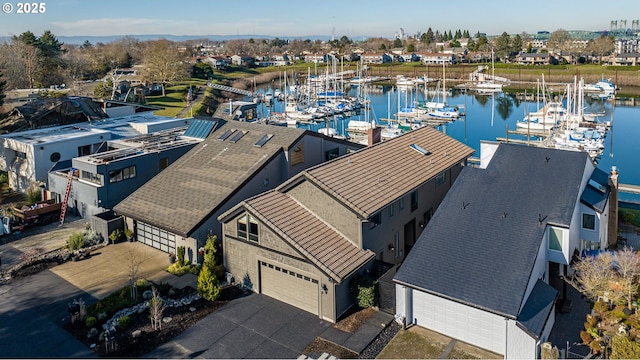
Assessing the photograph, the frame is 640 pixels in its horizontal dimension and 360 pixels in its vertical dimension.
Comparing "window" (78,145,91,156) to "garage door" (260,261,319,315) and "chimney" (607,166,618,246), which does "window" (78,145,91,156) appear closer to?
"garage door" (260,261,319,315)

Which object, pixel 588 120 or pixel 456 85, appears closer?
pixel 588 120

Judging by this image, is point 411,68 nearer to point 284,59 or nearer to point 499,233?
point 284,59

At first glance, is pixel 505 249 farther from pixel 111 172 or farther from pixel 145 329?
pixel 111 172

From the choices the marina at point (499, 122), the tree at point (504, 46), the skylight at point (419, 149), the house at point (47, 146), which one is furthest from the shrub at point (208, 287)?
the tree at point (504, 46)

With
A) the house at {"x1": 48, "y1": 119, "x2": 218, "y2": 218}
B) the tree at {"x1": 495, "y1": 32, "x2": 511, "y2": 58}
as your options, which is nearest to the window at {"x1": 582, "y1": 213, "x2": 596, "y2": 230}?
the house at {"x1": 48, "y1": 119, "x2": 218, "y2": 218}

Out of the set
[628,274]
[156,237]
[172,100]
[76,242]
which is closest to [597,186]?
[628,274]

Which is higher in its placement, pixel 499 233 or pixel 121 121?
pixel 121 121

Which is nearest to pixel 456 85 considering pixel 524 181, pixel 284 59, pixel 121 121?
pixel 284 59
